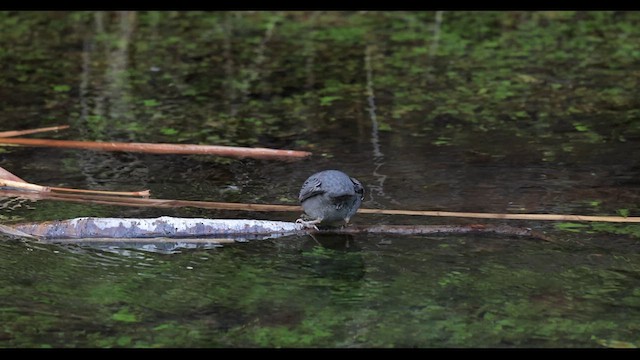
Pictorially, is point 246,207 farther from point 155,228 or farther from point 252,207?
point 155,228

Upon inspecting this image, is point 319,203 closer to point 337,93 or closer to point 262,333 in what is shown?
point 262,333

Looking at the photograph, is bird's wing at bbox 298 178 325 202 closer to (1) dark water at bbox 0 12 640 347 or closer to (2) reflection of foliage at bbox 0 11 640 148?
(1) dark water at bbox 0 12 640 347

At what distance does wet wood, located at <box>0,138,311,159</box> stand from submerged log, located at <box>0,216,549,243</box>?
3.62 ft

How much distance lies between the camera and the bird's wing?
12.7 ft

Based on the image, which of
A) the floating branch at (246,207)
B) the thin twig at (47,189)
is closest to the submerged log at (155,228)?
the floating branch at (246,207)

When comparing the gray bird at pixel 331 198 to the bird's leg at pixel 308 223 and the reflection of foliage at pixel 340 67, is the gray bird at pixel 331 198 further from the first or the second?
the reflection of foliage at pixel 340 67

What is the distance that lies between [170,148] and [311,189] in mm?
1444

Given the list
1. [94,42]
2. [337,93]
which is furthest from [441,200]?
[94,42]

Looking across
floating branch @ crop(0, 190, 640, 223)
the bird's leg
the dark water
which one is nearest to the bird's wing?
the bird's leg

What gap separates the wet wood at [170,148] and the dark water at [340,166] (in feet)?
0.17

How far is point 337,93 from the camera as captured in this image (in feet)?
20.8

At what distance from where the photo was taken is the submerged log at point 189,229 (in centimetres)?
400

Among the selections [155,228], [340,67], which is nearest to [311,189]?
[155,228]

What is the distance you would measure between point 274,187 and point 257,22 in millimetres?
3638
